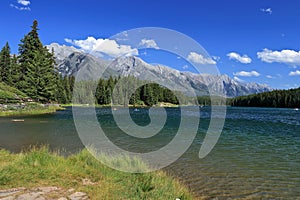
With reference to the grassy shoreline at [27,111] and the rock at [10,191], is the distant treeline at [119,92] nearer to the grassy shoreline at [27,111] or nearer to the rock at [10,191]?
the grassy shoreline at [27,111]

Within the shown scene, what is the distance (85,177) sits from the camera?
25.9ft

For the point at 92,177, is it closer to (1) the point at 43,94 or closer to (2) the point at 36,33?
(1) the point at 43,94

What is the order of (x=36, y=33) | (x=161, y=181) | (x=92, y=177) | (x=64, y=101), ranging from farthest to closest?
(x=64, y=101) → (x=36, y=33) → (x=161, y=181) → (x=92, y=177)

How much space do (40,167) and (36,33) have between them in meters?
63.7

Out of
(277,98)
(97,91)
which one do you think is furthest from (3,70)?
(277,98)

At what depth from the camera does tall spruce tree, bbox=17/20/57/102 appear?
2190 inches

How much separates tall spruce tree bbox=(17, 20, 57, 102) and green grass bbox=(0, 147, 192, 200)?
50.9 metres

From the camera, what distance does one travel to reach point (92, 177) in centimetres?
799

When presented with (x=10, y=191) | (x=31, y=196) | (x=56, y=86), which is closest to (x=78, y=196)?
(x=31, y=196)

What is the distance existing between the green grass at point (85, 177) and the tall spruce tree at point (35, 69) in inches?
2003

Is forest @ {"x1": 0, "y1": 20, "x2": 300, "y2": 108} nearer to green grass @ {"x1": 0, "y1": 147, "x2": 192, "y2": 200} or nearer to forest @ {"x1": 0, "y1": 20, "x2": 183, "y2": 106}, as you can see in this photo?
forest @ {"x1": 0, "y1": 20, "x2": 183, "y2": 106}

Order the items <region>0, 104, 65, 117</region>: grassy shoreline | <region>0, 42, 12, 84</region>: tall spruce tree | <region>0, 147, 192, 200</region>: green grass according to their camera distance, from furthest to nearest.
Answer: <region>0, 42, 12, 84</region>: tall spruce tree
<region>0, 104, 65, 117</region>: grassy shoreline
<region>0, 147, 192, 200</region>: green grass

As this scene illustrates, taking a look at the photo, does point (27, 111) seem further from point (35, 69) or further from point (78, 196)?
point (78, 196)

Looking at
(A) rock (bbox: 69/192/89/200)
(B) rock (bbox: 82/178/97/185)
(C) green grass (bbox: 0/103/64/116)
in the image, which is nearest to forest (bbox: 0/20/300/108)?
(C) green grass (bbox: 0/103/64/116)
